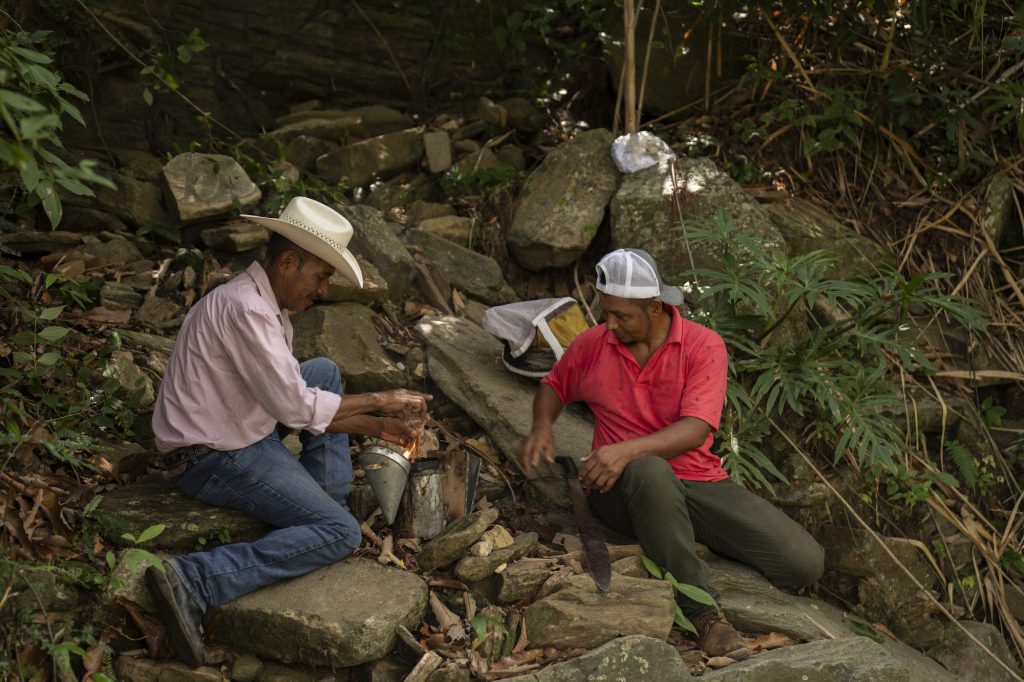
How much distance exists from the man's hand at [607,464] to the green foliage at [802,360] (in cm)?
103

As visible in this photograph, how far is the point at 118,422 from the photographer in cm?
465

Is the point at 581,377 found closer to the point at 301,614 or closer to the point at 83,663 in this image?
the point at 301,614

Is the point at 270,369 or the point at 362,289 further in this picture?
the point at 362,289

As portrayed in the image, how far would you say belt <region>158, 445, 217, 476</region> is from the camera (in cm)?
388

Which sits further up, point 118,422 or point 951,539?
point 118,422

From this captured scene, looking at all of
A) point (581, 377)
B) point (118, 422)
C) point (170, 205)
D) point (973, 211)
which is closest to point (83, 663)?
point (118, 422)

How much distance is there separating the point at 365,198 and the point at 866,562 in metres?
4.34

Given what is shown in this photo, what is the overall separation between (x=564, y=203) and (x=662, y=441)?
9.23 ft

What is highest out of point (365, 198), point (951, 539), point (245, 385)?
point (245, 385)

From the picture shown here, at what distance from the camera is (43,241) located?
5.93 meters

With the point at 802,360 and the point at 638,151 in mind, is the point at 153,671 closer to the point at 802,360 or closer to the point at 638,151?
the point at 802,360

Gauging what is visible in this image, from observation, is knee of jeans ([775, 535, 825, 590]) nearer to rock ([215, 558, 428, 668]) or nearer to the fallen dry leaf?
the fallen dry leaf

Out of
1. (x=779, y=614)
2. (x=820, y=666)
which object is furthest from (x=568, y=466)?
(x=820, y=666)

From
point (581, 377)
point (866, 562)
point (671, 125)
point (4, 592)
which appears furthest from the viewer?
point (671, 125)
